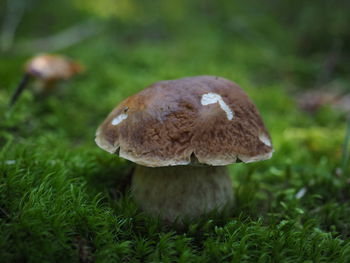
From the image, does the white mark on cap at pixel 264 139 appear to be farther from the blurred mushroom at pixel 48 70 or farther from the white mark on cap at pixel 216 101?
the blurred mushroom at pixel 48 70

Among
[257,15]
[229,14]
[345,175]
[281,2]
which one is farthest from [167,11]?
[345,175]

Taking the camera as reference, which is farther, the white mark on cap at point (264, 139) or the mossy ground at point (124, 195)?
the white mark on cap at point (264, 139)

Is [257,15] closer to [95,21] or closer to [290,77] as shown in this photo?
[290,77]

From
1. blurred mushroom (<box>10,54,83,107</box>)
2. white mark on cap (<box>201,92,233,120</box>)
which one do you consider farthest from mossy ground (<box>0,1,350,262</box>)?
white mark on cap (<box>201,92,233,120</box>)

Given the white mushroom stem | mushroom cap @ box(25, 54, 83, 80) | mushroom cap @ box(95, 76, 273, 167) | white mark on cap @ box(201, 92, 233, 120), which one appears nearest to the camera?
mushroom cap @ box(95, 76, 273, 167)

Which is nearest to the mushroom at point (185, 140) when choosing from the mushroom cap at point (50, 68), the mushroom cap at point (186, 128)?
the mushroom cap at point (186, 128)

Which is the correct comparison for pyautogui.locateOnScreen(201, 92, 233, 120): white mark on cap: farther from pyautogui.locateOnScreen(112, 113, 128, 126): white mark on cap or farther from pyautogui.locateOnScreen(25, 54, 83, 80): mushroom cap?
pyautogui.locateOnScreen(25, 54, 83, 80): mushroom cap
